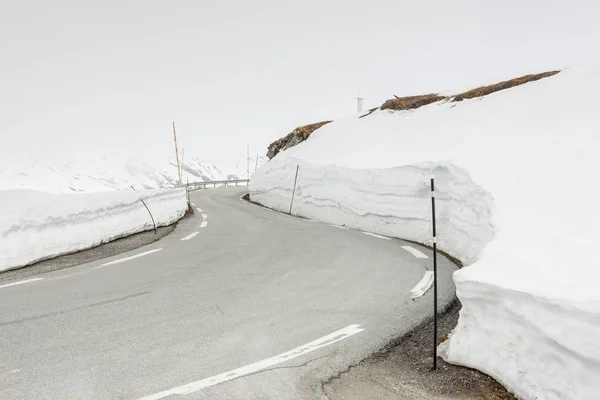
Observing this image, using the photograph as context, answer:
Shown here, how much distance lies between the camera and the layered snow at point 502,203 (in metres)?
3.15

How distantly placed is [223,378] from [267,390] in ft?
1.27

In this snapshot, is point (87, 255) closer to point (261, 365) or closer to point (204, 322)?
point (204, 322)

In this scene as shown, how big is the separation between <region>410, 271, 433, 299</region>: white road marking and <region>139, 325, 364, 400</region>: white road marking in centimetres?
154

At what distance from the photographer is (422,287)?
237 inches

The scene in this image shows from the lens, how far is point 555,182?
25.1 feet

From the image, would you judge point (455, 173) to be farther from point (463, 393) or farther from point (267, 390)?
point (267, 390)

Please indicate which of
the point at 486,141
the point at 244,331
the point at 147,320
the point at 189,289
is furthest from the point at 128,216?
the point at 486,141

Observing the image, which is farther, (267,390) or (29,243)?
(29,243)

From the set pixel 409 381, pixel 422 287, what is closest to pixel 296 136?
pixel 422 287

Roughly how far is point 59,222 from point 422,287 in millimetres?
7229

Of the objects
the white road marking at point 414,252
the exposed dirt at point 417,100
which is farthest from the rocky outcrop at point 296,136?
the white road marking at point 414,252

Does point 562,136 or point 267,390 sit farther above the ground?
point 562,136

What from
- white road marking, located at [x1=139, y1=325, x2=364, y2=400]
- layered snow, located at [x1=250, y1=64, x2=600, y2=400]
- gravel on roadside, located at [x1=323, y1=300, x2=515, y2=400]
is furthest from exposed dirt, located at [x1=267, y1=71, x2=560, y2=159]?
gravel on roadside, located at [x1=323, y1=300, x2=515, y2=400]

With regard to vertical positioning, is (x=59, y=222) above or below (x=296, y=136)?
below
